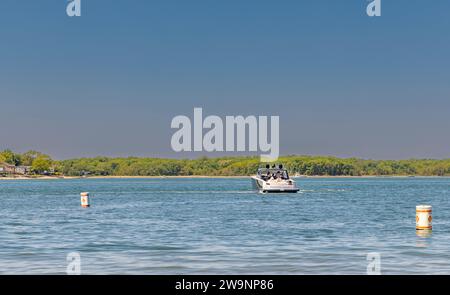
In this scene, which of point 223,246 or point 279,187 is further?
point 279,187

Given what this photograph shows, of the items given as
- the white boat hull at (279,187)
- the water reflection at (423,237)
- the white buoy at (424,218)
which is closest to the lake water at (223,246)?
the water reflection at (423,237)

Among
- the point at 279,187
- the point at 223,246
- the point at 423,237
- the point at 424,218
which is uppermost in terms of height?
the point at 424,218

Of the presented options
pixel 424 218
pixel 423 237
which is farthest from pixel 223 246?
pixel 424 218

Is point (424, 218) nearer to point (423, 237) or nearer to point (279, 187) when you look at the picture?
point (423, 237)

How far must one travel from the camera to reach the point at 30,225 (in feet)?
159

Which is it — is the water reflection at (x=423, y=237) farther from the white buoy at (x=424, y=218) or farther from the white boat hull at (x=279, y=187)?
the white boat hull at (x=279, y=187)

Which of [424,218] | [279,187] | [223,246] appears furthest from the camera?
[279,187]

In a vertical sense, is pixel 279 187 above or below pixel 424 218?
below

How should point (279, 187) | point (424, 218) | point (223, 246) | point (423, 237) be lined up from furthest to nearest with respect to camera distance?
point (279, 187), point (424, 218), point (423, 237), point (223, 246)

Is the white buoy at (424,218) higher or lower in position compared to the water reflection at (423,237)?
higher

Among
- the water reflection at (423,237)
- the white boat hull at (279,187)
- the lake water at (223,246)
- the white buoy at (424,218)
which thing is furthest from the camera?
the white boat hull at (279,187)
